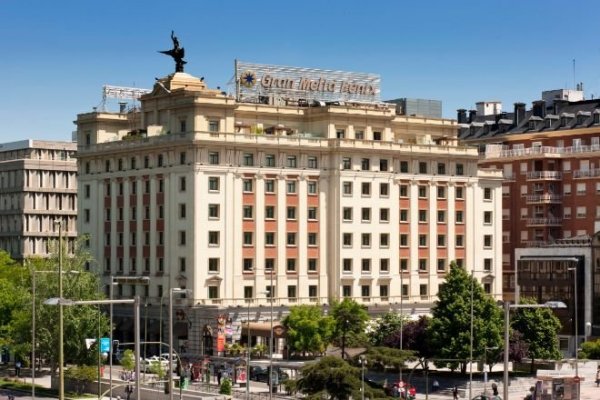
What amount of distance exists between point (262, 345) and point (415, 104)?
132 ft

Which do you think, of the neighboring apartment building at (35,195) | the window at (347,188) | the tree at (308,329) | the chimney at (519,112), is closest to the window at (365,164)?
the window at (347,188)

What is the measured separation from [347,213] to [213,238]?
13863mm

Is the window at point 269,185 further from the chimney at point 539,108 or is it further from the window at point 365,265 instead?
the chimney at point 539,108

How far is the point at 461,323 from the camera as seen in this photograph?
11062 cm

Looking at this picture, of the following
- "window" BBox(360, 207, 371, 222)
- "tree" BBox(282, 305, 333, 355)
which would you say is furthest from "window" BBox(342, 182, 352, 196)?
"tree" BBox(282, 305, 333, 355)

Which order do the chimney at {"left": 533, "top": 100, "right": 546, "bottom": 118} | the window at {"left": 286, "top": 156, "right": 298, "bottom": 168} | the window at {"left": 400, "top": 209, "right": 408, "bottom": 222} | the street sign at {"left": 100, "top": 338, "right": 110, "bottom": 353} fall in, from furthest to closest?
1. the chimney at {"left": 533, "top": 100, "right": 546, "bottom": 118}
2. the window at {"left": 400, "top": 209, "right": 408, "bottom": 222}
3. the window at {"left": 286, "top": 156, "right": 298, "bottom": 168}
4. the street sign at {"left": 100, "top": 338, "right": 110, "bottom": 353}

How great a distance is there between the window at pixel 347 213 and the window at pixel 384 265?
559cm

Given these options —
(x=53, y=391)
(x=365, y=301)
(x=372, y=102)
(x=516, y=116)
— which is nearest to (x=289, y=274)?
(x=365, y=301)

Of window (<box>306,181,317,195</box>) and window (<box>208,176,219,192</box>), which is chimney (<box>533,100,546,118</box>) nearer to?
window (<box>306,181,317,195</box>)

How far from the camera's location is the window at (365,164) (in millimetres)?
138500

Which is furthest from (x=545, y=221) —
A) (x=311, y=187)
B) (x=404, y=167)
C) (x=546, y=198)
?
(x=311, y=187)

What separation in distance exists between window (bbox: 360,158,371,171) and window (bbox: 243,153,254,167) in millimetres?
11258

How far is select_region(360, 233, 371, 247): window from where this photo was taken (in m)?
139

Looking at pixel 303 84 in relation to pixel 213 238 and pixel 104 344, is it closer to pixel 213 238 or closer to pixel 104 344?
pixel 213 238
